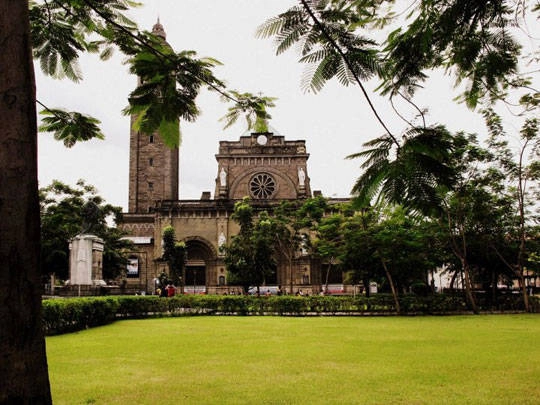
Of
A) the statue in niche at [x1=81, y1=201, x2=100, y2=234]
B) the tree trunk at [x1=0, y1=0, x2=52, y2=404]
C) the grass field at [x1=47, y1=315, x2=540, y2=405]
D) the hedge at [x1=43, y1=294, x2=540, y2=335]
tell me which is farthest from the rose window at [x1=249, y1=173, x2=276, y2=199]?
the tree trunk at [x1=0, y1=0, x2=52, y2=404]

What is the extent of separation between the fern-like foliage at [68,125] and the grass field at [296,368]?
303cm

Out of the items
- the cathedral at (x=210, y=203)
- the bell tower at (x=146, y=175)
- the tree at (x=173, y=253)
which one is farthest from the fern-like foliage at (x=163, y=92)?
the bell tower at (x=146, y=175)

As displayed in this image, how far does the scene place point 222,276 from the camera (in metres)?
40.2

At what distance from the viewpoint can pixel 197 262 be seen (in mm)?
42188

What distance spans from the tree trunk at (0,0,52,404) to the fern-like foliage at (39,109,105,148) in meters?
1.56

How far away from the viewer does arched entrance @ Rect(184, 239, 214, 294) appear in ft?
137

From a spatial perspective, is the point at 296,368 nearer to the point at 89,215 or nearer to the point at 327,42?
the point at 327,42

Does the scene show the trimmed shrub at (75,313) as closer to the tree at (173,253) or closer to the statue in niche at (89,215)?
the statue in niche at (89,215)

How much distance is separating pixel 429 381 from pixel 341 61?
16.7 ft

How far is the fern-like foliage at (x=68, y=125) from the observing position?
4.51 meters

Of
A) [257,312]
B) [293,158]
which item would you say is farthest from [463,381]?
[293,158]

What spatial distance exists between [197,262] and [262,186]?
938cm

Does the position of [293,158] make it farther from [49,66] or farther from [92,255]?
[49,66]

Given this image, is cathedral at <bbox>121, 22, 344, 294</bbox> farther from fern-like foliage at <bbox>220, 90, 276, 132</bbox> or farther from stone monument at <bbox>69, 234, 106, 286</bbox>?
fern-like foliage at <bbox>220, 90, 276, 132</bbox>
